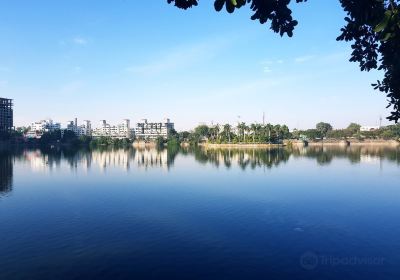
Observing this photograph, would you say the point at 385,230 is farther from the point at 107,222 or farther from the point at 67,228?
the point at 67,228

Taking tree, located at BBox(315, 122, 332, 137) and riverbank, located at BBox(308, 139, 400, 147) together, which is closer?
riverbank, located at BBox(308, 139, 400, 147)

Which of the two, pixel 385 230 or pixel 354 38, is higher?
pixel 354 38

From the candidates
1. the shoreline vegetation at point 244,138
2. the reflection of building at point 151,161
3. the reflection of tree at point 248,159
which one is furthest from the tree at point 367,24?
the shoreline vegetation at point 244,138

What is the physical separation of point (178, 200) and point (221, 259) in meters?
13.6

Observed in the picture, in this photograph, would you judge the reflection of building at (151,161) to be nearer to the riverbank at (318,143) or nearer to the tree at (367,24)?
the riverbank at (318,143)

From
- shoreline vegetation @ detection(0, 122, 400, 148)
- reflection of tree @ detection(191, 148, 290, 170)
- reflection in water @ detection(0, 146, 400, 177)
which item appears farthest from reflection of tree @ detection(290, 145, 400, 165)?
shoreline vegetation @ detection(0, 122, 400, 148)

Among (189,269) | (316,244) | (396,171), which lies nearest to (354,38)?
(189,269)

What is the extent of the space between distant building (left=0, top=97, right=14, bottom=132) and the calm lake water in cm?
11174

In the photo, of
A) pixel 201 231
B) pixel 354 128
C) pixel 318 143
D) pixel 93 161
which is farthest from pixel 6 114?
pixel 354 128

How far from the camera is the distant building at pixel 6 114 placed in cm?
13138

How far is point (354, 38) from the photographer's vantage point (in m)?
7.19

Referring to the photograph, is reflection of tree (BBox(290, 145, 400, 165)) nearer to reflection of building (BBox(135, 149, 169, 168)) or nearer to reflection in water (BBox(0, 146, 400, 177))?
reflection in water (BBox(0, 146, 400, 177))

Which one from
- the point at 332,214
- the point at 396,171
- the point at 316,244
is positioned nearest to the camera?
the point at 316,244

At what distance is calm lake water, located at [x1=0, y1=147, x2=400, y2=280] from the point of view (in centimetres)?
1406
